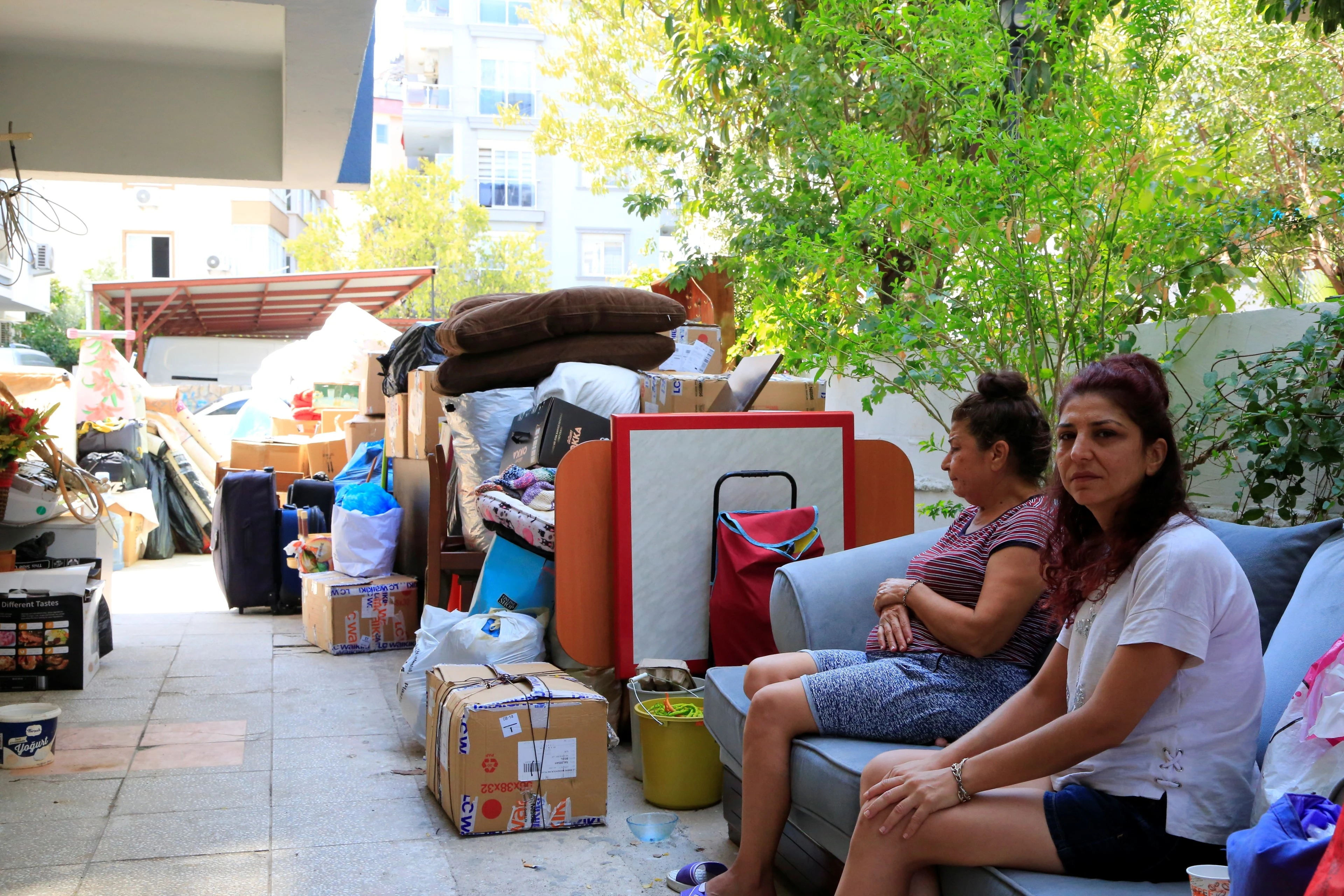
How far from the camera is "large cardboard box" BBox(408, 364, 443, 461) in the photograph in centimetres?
582

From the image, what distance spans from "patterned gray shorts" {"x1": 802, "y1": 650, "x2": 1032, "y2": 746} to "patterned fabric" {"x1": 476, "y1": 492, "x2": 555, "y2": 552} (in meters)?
1.64

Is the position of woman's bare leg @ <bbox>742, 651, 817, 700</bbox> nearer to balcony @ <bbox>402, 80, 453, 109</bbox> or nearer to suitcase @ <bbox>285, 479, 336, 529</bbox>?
suitcase @ <bbox>285, 479, 336, 529</bbox>

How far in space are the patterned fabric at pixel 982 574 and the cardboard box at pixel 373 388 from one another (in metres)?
5.50

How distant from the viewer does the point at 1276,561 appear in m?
2.17

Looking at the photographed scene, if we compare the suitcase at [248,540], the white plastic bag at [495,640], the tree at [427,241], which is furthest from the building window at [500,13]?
the white plastic bag at [495,640]

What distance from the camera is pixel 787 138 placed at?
6273mm

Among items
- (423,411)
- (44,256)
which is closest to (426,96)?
(44,256)

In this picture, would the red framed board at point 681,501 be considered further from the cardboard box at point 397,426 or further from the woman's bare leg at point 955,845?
the cardboard box at point 397,426

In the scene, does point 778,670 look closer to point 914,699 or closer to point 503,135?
point 914,699

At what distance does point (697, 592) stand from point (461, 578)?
201cm

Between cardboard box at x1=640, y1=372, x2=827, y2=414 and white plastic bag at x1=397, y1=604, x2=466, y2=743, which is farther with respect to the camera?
cardboard box at x1=640, y1=372, x2=827, y2=414

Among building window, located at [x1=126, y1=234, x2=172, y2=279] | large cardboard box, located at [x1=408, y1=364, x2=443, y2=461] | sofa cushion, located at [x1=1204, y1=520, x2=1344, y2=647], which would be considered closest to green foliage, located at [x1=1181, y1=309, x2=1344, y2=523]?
sofa cushion, located at [x1=1204, y1=520, x2=1344, y2=647]

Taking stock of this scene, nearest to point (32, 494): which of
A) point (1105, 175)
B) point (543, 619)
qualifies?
point (543, 619)

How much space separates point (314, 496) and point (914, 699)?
18.7ft
